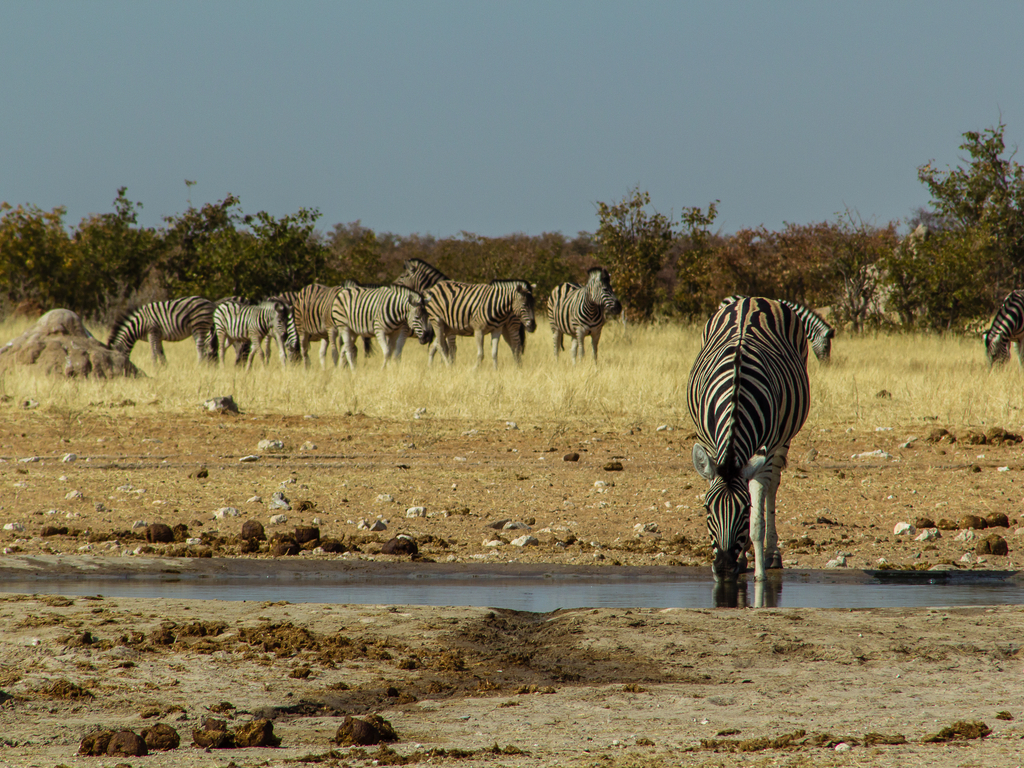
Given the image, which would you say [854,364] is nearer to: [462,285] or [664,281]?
[462,285]

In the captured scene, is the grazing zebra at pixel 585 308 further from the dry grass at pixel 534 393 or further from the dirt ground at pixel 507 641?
the dirt ground at pixel 507 641

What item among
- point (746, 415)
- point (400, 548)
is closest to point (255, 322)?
point (400, 548)

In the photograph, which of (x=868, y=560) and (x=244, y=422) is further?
A: (x=244, y=422)

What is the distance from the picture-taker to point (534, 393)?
14195mm

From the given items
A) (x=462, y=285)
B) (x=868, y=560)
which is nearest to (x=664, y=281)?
(x=462, y=285)

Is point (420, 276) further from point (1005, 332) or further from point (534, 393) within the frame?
point (1005, 332)

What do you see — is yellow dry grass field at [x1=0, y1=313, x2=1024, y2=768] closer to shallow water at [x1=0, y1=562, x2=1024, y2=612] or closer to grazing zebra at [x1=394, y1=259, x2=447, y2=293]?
shallow water at [x1=0, y1=562, x2=1024, y2=612]

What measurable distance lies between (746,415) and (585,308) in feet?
47.2

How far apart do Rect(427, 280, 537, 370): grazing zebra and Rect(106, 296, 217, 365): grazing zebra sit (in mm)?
4587

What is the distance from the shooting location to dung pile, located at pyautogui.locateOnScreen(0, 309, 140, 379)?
Result: 54.3ft

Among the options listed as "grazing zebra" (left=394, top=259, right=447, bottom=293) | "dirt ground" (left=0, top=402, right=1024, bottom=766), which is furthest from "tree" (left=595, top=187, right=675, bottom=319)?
"dirt ground" (left=0, top=402, right=1024, bottom=766)

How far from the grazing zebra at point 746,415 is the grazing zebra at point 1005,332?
35.6 ft

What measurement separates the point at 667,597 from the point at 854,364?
13.4 m

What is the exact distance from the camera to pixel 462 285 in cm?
2133
